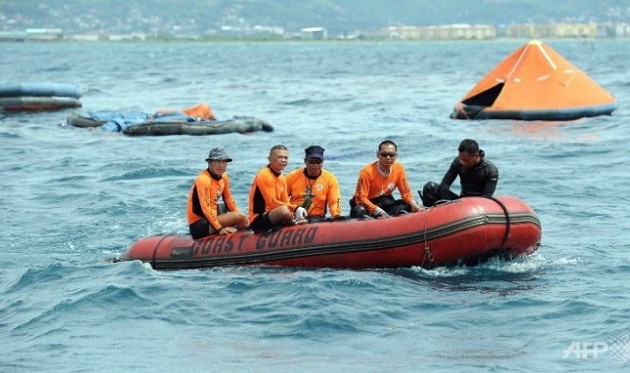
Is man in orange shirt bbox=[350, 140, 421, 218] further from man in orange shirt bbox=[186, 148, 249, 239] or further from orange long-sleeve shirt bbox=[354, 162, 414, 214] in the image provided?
man in orange shirt bbox=[186, 148, 249, 239]

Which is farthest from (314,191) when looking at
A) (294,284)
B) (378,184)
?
(294,284)

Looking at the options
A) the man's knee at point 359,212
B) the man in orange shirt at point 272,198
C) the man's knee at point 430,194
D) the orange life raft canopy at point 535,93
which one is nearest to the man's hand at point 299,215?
the man in orange shirt at point 272,198

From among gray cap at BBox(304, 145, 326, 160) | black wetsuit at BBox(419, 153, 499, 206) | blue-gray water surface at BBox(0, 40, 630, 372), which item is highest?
gray cap at BBox(304, 145, 326, 160)

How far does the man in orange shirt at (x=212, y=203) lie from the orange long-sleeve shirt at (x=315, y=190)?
0.69m

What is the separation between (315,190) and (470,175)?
1839 mm

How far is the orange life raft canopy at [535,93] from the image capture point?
32750 mm

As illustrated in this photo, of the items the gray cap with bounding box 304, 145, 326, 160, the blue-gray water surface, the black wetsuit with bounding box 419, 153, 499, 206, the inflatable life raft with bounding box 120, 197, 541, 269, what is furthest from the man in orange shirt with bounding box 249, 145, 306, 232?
the black wetsuit with bounding box 419, 153, 499, 206

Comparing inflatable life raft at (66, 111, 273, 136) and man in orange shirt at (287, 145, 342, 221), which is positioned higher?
man in orange shirt at (287, 145, 342, 221)

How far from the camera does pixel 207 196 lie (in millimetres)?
15148

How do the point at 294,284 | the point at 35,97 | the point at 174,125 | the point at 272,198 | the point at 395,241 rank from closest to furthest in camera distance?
the point at 294,284, the point at 395,241, the point at 272,198, the point at 174,125, the point at 35,97

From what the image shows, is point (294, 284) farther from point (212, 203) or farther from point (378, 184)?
point (378, 184)

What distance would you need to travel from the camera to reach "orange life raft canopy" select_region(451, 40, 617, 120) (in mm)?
32750

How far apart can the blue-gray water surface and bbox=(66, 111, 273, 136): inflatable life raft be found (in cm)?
52

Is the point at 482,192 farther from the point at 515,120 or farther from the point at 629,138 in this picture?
the point at 515,120
